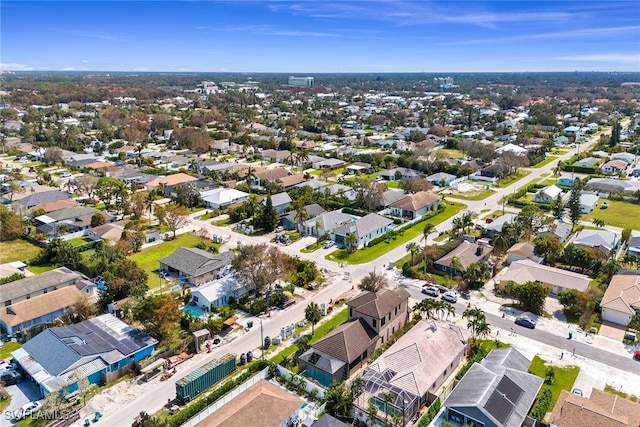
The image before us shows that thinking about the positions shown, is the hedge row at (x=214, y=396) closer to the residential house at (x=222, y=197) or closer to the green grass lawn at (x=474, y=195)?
the residential house at (x=222, y=197)

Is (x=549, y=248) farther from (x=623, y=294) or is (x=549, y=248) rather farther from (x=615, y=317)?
(x=615, y=317)

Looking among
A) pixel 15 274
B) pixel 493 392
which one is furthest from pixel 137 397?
pixel 15 274

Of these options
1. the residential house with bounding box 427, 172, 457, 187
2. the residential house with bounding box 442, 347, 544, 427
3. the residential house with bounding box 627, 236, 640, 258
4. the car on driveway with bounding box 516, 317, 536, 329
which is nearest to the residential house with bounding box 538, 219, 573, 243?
the residential house with bounding box 627, 236, 640, 258

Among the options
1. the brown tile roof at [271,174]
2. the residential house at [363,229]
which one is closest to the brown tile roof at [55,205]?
the brown tile roof at [271,174]

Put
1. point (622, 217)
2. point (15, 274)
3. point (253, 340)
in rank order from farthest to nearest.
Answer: point (622, 217)
point (15, 274)
point (253, 340)

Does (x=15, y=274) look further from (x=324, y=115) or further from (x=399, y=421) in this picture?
(x=324, y=115)

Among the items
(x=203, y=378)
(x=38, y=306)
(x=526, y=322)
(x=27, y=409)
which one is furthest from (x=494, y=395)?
(x=38, y=306)

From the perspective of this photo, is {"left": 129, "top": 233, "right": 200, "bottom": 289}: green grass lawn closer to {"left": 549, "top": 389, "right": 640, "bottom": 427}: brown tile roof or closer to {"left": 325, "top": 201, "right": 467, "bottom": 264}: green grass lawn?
{"left": 325, "top": 201, "right": 467, "bottom": 264}: green grass lawn
